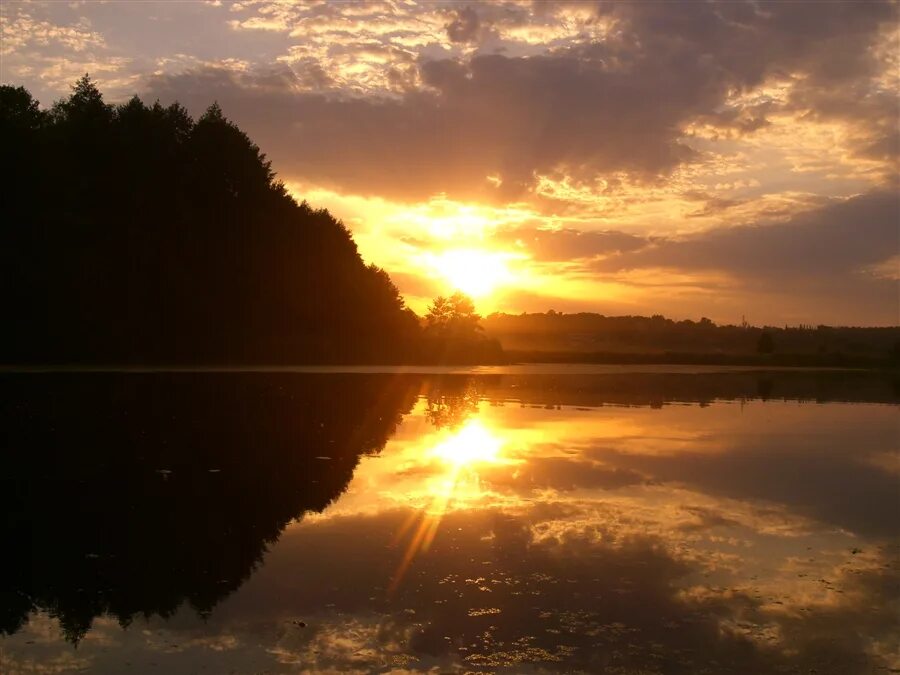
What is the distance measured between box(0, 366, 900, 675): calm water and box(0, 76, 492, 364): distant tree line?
37075 mm

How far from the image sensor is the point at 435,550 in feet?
37.0

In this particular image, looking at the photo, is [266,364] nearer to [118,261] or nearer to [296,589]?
[118,261]

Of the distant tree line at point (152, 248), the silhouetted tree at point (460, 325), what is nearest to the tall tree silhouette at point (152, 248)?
the distant tree line at point (152, 248)

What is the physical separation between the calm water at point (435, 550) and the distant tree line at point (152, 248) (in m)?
37.1

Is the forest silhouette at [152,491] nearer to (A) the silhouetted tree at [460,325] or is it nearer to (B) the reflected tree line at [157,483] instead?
(B) the reflected tree line at [157,483]

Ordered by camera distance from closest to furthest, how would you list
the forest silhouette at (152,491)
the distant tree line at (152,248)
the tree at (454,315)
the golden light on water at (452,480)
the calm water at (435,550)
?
the calm water at (435,550) < the forest silhouette at (152,491) < the golden light on water at (452,480) < the distant tree line at (152,248) < the tree at (454,315)

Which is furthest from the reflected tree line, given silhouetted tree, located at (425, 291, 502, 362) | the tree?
the tree

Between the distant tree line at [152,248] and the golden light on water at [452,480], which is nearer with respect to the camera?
the golden light on water at [452,480]

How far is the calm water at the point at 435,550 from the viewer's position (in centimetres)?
805

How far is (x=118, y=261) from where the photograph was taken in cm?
6109

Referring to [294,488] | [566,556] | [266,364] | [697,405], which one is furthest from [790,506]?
[266,364]

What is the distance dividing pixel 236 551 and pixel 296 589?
1.89 meters

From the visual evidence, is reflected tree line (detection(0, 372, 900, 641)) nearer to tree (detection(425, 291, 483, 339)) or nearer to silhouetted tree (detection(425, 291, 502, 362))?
silhouetted tree (detection(425, 291, 502, 362))

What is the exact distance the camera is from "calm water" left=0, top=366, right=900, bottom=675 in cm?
805
